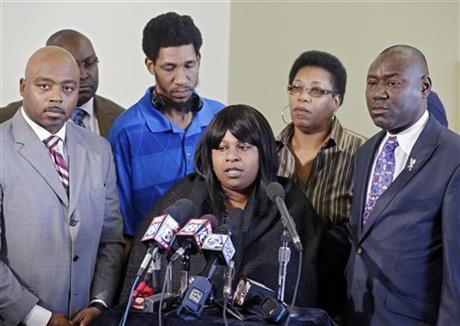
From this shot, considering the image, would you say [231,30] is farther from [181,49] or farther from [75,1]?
[181,49]

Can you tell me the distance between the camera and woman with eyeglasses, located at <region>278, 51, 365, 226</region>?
9.62ft

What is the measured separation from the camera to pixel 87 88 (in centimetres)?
334

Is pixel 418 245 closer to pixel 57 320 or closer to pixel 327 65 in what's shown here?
pixel 327 65

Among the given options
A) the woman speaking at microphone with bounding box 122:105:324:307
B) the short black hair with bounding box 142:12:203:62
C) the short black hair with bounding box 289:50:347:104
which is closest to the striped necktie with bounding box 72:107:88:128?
the short black hair with bounding box 142:12:203:62

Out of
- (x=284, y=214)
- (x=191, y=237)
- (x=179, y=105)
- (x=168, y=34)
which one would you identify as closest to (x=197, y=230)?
(x=191, y=237)

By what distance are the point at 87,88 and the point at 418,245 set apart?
1.66m

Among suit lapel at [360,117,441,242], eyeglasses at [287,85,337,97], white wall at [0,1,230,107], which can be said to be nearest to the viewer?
suit lapel at [360,117,441,242]

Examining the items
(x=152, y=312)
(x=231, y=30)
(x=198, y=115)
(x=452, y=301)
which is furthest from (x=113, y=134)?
(x=231, y=30)

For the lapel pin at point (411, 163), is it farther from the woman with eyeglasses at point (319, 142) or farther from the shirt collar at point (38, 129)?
the shirt collar at point (38, 129)

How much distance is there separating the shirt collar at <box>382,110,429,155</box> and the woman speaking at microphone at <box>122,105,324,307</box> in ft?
1.32

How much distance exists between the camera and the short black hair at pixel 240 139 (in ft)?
8.47

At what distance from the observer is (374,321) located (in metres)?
2.43

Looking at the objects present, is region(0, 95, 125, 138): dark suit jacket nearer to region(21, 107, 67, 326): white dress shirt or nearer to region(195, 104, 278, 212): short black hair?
region(21, 107, 67, 326): white dress shirt

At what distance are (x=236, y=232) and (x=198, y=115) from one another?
2.91 feet
